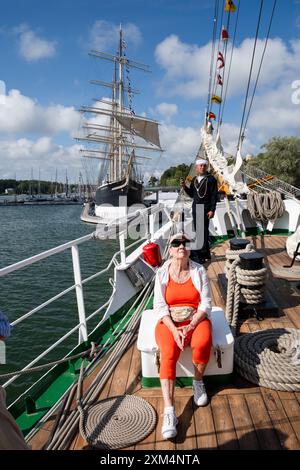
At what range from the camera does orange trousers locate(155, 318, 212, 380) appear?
7.17 ft

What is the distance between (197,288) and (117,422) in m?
1.02

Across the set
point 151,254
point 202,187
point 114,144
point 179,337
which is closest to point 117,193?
point 114,144

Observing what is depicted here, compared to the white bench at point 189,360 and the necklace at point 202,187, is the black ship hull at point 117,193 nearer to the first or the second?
the necklace at point 202,187

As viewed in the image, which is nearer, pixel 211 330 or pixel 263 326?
pixel 211 330

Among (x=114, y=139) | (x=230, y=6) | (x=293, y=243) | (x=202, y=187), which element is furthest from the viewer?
(x=114, y=139)

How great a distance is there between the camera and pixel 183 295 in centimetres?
247

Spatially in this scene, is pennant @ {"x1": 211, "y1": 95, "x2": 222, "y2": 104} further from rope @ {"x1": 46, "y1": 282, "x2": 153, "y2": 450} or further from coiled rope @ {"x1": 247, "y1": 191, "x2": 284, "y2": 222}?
rope @ {"x1": 46, "y1": 282, "x2": 153, "y2": 450}

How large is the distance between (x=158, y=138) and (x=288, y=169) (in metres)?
20.3

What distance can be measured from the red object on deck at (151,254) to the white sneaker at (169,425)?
2.63 metres

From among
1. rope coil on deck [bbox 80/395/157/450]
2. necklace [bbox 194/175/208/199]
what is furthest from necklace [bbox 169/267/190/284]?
necklace [bbox 194/175/208/199]

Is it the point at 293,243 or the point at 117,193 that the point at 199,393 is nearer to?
the point at 293,243

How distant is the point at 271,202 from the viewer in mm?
7480

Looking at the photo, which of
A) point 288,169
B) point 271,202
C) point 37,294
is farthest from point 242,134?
point 288,169

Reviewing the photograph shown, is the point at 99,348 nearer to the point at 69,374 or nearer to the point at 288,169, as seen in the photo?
the point at 69,374
